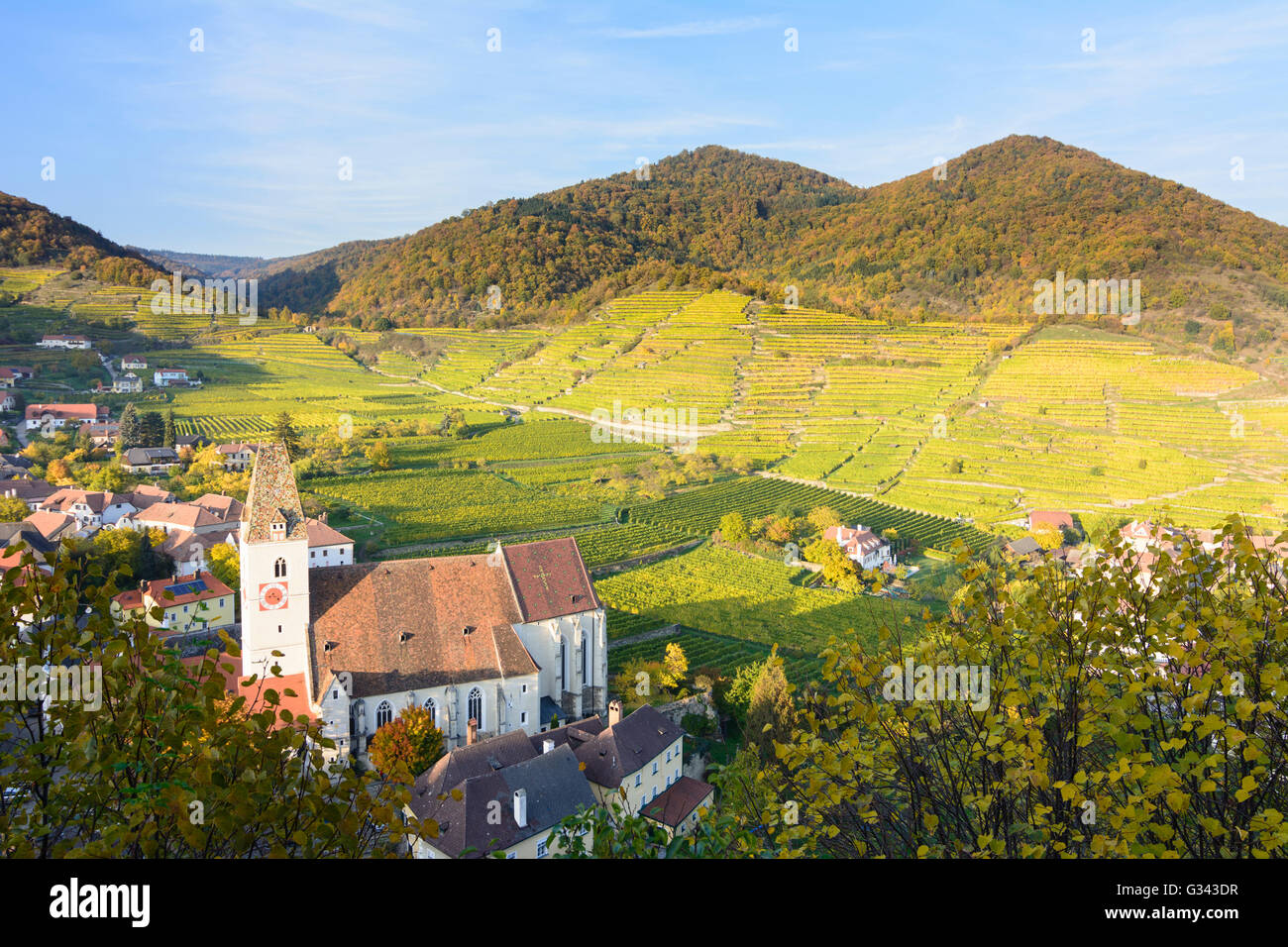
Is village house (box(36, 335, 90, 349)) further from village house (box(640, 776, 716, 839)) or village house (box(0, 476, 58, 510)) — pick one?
village house (box(640, 776, 716, 839))

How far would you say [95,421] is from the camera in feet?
190

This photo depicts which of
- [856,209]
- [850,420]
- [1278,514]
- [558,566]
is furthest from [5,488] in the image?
[856,209]

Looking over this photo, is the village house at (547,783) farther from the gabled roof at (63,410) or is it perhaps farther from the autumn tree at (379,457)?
the gabled roof at (63,410)

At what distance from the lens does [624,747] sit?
63.7ft

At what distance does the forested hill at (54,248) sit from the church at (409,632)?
8771 centimetres

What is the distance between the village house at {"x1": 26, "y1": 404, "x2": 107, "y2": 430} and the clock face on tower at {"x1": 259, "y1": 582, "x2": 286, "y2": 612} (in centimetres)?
4723

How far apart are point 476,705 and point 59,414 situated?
53.7 m

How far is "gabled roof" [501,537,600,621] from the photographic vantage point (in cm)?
2434

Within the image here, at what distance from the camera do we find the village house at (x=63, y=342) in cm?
7184

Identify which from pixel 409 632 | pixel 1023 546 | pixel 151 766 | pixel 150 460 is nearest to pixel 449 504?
pixel 150 460

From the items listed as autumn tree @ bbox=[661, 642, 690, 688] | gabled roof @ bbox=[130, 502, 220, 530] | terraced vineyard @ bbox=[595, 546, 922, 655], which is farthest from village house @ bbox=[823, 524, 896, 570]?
gabled roof @ bbox=[130, 502, 220, 530]

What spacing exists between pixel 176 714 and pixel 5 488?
155ft

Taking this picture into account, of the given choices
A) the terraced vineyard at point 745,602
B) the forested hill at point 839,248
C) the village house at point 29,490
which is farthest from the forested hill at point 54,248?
the terraced vineyard at point 745,602

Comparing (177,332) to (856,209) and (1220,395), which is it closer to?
(856,209)
